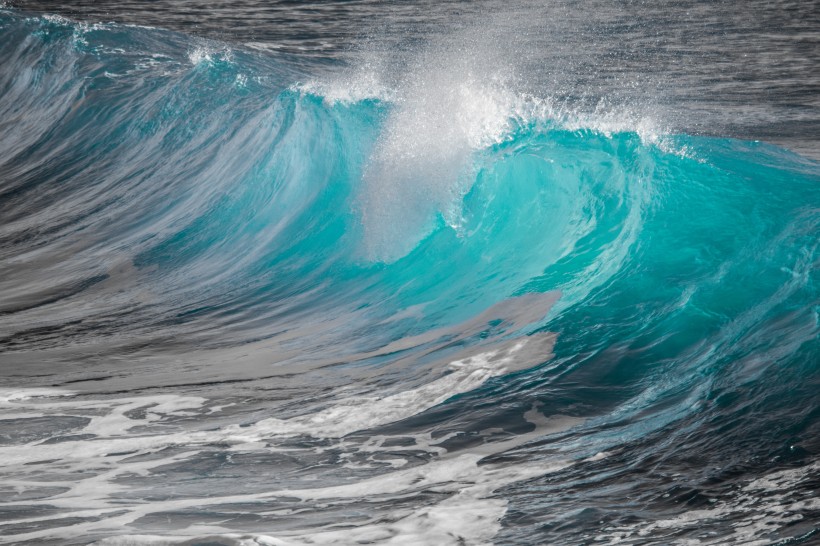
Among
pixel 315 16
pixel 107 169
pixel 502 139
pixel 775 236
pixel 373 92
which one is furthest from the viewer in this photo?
pixel 315 16

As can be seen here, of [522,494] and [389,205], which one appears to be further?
[389,205]

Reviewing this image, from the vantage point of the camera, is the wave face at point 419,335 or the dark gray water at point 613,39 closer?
the wave face at point 419,335

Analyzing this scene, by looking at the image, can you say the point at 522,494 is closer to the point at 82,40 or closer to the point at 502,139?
the point at 502,139

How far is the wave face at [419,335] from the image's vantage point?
363cm

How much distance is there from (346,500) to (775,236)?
3.24 m

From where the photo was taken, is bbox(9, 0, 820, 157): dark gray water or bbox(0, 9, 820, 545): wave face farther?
bbox(9, 0, 820, 157): dark gray water

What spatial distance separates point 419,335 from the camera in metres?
6.16

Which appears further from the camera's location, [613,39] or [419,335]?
[613,39]

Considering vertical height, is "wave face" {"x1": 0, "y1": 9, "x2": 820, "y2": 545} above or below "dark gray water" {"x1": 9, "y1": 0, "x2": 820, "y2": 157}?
below

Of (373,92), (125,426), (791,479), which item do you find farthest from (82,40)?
(791,479)

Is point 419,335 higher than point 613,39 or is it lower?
lower

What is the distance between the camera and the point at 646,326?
17.2 feet

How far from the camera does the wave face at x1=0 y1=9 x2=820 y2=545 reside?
3635mm

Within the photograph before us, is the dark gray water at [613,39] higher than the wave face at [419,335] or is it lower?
higher
